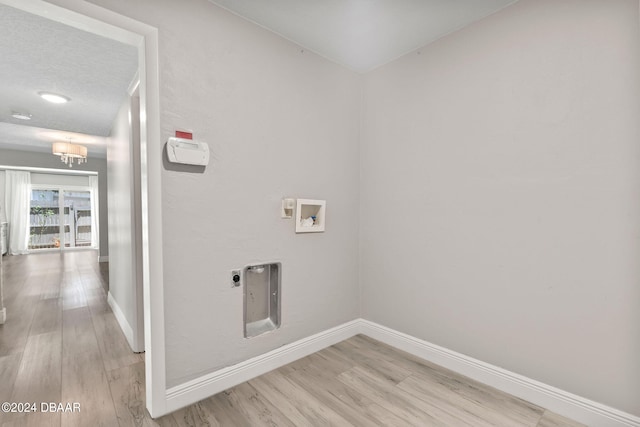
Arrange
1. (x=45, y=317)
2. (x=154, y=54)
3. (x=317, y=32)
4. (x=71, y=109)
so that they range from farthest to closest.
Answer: (x=71, y=109), (x=45, y=317), (x=317, y=32), (x=154, y=54)

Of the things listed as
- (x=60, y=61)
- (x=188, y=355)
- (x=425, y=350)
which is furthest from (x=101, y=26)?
(x=425, y=350)

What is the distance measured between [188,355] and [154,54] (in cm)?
173

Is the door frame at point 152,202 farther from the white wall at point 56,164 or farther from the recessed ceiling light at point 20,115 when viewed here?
the white wall at point 56,164

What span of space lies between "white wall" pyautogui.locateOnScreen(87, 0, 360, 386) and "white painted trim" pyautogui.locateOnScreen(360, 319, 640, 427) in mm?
682

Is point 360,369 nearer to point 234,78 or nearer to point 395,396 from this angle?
point 395,396

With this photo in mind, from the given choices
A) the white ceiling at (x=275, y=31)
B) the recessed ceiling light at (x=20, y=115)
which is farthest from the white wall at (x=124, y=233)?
the recessed ceiling light at (x=20, y=115)

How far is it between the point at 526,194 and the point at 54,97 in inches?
174

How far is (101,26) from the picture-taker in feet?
4.72

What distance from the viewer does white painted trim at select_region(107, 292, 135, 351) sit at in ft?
8.34

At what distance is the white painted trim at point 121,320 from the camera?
254 centimetres

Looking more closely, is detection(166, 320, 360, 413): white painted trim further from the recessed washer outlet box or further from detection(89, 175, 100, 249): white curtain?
detection(89, 175, 100, 249): white curtain

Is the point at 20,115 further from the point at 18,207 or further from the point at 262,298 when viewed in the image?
the point at 18,207

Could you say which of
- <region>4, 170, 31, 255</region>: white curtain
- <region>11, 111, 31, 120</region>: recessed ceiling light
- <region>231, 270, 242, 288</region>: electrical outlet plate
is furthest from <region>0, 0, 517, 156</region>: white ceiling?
<region>4, 170, 31, 255</region>: white curtain

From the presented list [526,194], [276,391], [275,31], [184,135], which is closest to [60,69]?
[184,135]
